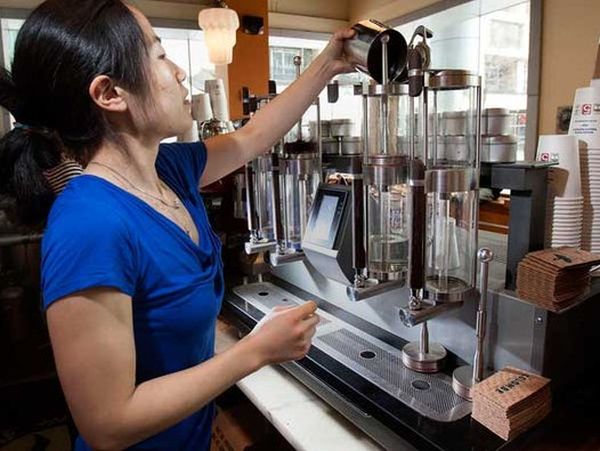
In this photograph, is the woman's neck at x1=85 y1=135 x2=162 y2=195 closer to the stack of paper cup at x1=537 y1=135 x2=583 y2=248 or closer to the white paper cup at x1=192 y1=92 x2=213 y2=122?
the stack of paper cup at x1=537 y1=135 x2=583 y2=248

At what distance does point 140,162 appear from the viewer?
826mm

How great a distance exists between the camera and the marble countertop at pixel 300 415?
1.06m

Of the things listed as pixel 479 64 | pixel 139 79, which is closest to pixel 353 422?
pixel 139 79

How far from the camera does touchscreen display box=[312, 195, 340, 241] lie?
48.9 inches

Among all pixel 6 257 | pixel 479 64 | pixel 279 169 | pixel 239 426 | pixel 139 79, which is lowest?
pixel 239 426

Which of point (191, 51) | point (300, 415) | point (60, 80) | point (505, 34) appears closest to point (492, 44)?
point (505, 34)

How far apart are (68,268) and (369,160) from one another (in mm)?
668

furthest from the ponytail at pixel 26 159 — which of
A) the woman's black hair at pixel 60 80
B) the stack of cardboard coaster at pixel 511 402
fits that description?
the stack of cardboard coaster at pixel 511 402

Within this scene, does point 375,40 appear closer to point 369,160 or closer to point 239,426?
point 369,160

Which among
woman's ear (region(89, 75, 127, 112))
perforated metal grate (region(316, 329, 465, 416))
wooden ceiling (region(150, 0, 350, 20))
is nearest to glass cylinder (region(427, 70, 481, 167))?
perforated metal grate (region(316, 329, 465, 416))

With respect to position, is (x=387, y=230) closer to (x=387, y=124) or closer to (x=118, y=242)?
(x=387, y=124)

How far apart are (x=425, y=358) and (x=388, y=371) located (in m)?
0.09

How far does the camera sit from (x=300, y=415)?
1.17m

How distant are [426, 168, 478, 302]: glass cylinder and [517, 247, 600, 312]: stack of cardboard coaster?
13 centimetres
